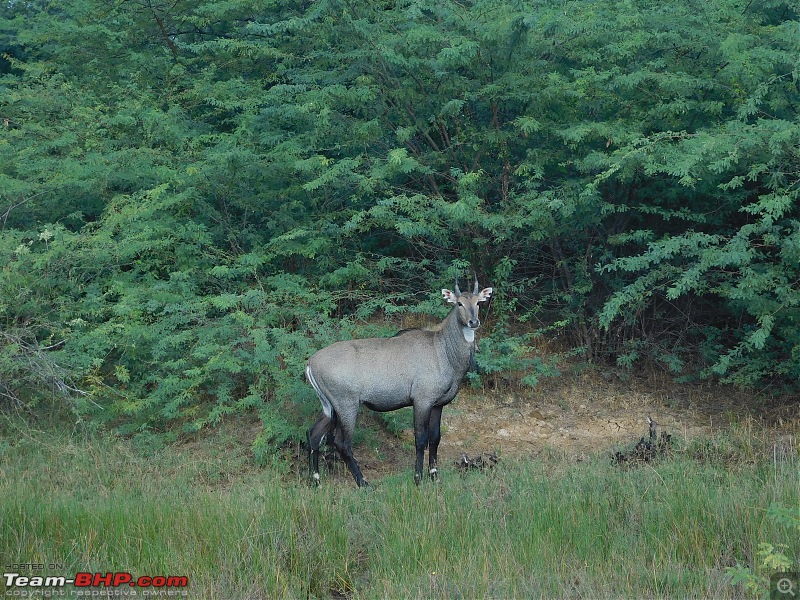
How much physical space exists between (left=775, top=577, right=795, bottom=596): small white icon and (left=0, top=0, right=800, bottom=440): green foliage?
5.17 m

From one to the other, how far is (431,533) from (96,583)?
274 cm

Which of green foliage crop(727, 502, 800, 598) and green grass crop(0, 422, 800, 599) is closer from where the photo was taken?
green foliage crop(727, 502, 800, 598)

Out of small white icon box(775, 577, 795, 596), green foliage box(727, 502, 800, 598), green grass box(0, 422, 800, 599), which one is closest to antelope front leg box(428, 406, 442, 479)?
green grass box(0, 422, 800, 599)

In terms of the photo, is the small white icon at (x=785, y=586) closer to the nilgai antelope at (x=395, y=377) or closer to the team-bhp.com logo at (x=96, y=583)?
the nilgai antelope at (x=395, y=377)

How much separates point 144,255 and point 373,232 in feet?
13.6

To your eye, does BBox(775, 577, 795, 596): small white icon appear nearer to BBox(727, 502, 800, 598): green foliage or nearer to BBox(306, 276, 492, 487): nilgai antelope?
BBox(727, 502, 800, 598): green foliage

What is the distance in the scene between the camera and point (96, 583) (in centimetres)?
661

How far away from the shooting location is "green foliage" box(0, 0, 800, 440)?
37.3 feet

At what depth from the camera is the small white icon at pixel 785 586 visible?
6.27 metres

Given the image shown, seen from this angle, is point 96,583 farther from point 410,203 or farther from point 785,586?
point 410,203

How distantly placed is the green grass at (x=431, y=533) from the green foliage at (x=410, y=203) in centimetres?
276

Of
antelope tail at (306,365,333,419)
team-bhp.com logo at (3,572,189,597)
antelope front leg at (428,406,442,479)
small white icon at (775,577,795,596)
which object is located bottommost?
antelope front leg at (428,406,442,479)

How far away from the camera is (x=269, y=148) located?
1491 centimetres

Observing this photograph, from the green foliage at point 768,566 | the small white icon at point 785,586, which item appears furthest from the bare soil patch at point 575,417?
the small white icon at point 785,586
